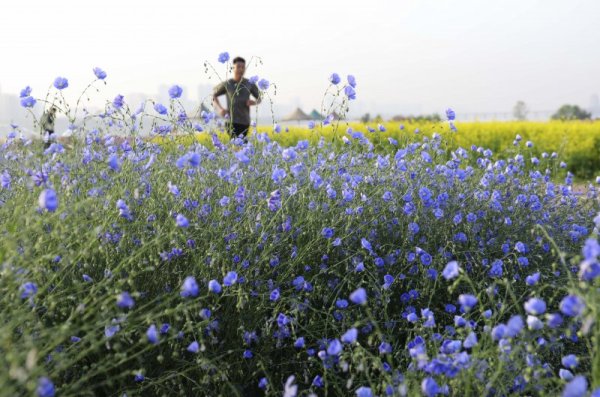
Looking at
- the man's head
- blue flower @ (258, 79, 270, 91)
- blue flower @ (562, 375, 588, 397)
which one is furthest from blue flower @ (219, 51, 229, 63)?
the man's head

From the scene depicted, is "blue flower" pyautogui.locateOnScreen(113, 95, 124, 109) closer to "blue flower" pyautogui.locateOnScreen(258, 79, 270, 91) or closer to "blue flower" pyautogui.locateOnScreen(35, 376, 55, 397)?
"blue flower" pyautogui.locateOnScreen(258, 79, 270, 91)

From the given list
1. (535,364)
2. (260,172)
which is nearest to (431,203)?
(260,172)

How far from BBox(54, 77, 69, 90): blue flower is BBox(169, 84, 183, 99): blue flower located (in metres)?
0.50

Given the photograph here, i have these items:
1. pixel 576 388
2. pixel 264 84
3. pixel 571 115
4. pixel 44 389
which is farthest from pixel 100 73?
pixel 571 115

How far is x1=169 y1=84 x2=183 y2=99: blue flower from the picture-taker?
3166 millimetres

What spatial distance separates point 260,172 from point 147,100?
68 cm

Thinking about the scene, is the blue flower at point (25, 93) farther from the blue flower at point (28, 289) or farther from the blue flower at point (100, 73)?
the blue flower at point (28, 289)

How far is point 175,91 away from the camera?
3182 mm

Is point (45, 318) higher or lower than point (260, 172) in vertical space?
lower

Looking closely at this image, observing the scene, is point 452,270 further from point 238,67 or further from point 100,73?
point 238,67

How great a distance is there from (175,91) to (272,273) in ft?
3.71

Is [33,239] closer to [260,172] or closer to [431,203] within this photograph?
[260,172]

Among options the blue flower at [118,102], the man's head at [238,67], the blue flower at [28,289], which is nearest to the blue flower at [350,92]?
the blue flower at [118,102]

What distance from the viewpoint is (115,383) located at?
225 centimetres
